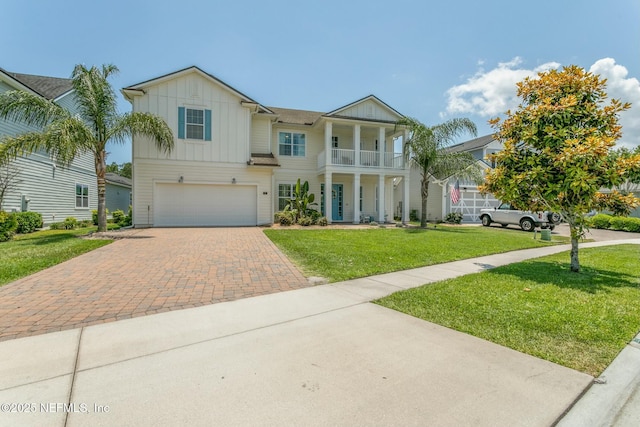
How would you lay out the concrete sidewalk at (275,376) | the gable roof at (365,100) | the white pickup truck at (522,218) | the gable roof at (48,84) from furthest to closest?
the gable roof at (365,100) → the gable roof at (48,84) → the white pickup truck at (522,218) → the concrete sidewalk at (275,376)

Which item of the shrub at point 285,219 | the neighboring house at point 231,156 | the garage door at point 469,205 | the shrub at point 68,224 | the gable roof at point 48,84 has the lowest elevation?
the shrub at point 68,224

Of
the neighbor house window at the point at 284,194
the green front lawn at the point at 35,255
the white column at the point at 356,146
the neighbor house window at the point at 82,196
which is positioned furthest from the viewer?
the neighbor house window at the point at 82,196

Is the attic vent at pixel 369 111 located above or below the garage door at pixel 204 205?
above

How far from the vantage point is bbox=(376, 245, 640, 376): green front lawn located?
3.38m

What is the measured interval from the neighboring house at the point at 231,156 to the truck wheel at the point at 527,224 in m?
7.01

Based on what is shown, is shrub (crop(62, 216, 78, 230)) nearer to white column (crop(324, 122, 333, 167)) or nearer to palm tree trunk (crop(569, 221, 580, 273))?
white column (crop(324, 122, 333, 167))

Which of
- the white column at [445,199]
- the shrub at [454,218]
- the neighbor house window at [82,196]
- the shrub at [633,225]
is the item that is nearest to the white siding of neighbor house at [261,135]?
the neighbor house window at [82,196]

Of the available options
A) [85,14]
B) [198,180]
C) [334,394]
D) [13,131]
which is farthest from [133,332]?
[13,131]

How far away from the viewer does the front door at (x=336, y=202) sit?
21.2m

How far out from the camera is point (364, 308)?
455 cm

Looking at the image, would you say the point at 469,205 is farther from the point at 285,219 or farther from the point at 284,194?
Result: the point at 285,219

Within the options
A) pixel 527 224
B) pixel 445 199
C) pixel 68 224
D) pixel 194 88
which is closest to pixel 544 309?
pixel 527 224

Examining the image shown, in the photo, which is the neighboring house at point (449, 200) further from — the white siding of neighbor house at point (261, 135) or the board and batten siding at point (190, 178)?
the board and batten siding at point (190, 178)

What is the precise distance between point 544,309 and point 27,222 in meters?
20.1
